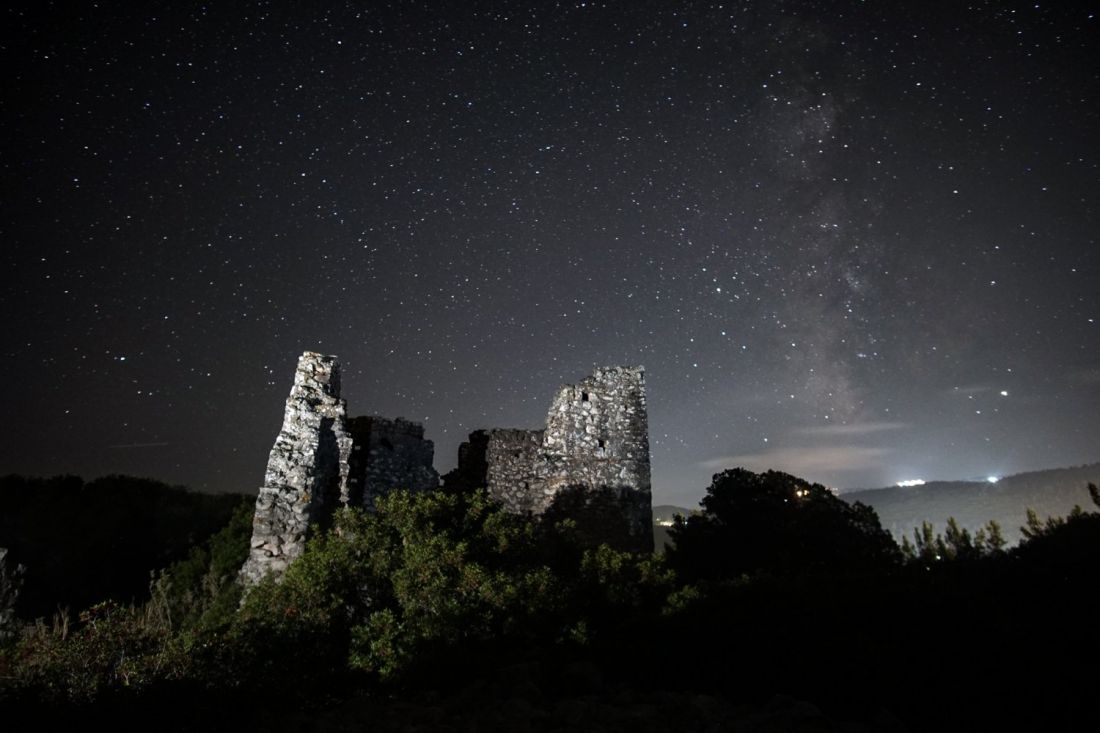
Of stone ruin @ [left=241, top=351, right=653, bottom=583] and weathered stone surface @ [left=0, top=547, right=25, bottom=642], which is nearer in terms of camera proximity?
stone ruin @ [left=241, top=351, right=653, bottom=583]

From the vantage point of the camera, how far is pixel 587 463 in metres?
13.8

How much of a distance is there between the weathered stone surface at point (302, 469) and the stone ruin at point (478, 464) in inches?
0.7

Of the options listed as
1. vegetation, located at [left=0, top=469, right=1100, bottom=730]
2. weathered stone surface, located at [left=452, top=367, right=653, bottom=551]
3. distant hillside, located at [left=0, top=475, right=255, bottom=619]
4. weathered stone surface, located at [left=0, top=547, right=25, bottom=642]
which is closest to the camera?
vegetation, located at [left=0, top=469, right=1100, bottom=730]

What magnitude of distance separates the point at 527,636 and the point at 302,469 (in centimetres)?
485

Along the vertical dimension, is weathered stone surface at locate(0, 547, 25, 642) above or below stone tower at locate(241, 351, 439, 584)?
below

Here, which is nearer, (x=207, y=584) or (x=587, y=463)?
(x=207, y=584)

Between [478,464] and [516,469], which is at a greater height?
[478,464]

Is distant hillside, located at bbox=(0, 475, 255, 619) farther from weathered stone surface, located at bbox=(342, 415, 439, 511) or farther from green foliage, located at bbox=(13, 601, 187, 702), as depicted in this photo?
green foliage, located at bbox=(13, 601, 187, 702)

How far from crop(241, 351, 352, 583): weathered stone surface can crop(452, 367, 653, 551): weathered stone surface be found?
5.28 metres

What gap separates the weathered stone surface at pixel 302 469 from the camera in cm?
872

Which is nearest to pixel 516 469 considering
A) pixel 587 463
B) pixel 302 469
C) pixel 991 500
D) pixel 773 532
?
pixel 587 463

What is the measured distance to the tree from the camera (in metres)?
13.8

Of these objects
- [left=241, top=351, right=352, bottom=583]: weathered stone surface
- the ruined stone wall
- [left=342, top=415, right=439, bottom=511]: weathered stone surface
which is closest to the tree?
the ruined stone wall

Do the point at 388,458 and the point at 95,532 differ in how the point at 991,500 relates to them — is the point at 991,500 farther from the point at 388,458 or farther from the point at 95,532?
the point at 95,532
